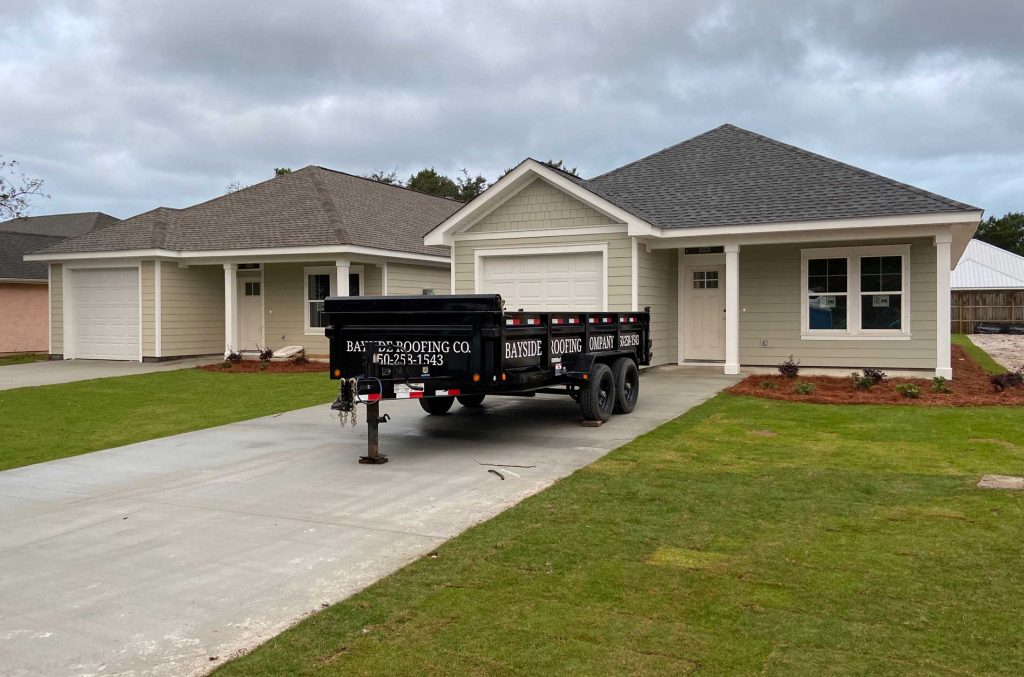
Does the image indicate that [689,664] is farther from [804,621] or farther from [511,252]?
[511,252]

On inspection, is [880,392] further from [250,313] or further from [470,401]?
[250,313]

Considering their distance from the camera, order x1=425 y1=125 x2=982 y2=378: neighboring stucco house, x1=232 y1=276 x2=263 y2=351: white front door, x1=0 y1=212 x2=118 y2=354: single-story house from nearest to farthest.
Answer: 1. x1=425 y1=125 x2=982 y2=378: neighboring stucco house
2. x1=232 y1=276 x2=263 y2=351: white front door
3. x1=0 y1=212 x2=118 y2=354: single-story house

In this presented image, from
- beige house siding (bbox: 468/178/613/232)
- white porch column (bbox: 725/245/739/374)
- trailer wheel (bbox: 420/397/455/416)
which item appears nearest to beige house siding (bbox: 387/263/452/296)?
beige house siding (bbox: 468/178/613/232)

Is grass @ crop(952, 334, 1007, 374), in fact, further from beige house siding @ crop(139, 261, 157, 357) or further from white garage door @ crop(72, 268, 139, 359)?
white garage door @ crop(72, 268, 139, 359)

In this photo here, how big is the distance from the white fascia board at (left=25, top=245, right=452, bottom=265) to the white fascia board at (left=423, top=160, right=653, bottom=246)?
2670 millimetres

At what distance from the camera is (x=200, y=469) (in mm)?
8672

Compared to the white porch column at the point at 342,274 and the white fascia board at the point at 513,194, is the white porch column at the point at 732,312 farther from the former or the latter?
the white porch column at the point at 342,274

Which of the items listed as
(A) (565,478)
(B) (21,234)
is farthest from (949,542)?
(B) (21,234)

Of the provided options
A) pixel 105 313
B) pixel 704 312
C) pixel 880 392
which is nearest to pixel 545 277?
pixel 704 312

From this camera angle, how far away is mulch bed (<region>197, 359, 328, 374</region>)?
64.8 feet

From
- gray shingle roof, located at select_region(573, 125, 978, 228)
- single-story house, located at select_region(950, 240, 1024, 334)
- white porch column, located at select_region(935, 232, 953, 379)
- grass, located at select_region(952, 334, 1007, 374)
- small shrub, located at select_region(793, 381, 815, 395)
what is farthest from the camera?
single-story house, located at select_region(950, 240, 1024, 334)

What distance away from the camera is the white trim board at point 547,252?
56.5ft

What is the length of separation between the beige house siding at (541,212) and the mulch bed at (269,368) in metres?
5.49

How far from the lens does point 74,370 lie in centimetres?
2036
